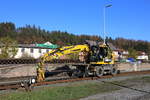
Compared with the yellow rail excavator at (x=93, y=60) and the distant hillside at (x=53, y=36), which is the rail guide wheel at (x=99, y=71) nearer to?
the yellow rail excavator at (x=93, y=60)

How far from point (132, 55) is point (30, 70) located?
76311 millimetres

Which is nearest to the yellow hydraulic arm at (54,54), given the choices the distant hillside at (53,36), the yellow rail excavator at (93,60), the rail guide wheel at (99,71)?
the yellow rail excavator at (93,60)

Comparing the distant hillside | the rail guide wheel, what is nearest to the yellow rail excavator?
the rail guide wheel

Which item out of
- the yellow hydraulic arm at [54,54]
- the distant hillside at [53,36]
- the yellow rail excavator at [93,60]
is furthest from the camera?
the distant hillside at [53,36]

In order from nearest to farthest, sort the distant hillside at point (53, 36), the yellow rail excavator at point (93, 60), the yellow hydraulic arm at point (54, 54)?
the yellow hydraulic arm at point (54, 54) < the yellow rail excavator at point (93, 60) < the distant hillside at point (53, 36)

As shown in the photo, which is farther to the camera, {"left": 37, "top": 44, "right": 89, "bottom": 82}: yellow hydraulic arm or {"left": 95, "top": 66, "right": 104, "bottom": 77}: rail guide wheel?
{"left": 95, "top": 66, "right": 104, "bottom": 77}: rail guide wheel

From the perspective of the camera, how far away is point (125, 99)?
8.47 m

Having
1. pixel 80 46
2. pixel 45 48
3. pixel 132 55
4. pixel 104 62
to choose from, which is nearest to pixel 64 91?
pixel 80 46

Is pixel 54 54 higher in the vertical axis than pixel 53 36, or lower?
lower

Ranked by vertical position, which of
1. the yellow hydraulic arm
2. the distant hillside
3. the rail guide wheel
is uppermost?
the distant hillside

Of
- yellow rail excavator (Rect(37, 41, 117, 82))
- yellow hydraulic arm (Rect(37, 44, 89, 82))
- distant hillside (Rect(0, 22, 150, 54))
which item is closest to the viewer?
yellow hydraulic arm (Rect(37, 44, 89, 82))

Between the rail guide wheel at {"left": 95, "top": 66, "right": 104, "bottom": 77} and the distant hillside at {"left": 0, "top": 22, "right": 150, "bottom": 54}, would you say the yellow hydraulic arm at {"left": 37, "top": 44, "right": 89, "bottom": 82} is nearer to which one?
the rail guide wheel at {"left": 95, "top": 66, "right": 104, "bottom": 77}

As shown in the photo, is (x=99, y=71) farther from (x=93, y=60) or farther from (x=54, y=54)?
(x=54, y=54)

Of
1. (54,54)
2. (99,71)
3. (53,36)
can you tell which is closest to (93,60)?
(99,71)
